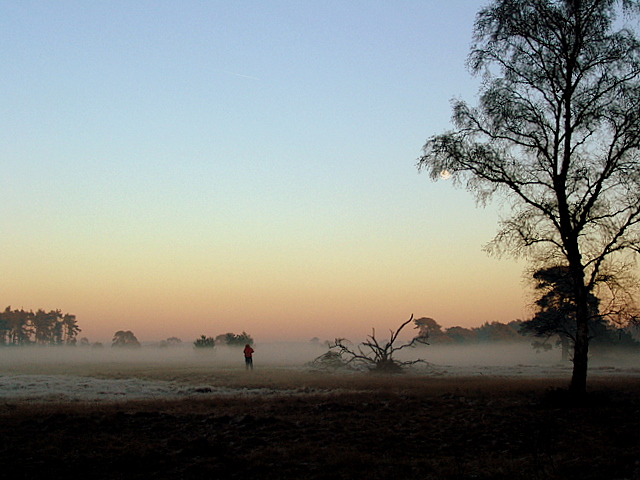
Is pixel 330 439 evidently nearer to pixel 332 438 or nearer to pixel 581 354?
pixel 332 438

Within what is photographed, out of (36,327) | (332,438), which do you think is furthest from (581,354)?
(36,327)

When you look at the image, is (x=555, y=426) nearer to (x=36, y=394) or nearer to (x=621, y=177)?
(x=621, y=177)

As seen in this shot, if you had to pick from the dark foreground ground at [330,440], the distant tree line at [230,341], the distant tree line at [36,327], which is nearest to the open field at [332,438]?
the dark foreground ground at [330,440]

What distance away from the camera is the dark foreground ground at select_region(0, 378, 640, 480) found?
11.0 meters

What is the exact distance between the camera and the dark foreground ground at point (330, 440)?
432 inches

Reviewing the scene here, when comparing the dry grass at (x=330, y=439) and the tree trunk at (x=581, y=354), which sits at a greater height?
the tree trunk at (x=581, y=354)

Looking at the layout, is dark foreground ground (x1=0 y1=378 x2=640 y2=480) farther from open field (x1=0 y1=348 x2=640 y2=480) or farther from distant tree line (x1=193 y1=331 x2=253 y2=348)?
distant tree line (x1=193 y1=331 x2=253 y2=348)

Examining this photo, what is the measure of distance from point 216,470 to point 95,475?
8.37 ft

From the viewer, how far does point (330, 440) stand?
13.9 metres

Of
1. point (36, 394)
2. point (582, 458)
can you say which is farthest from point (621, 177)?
point (36, 394)

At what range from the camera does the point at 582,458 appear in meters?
11.3

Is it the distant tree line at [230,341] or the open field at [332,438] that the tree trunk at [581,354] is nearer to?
the open field at [332,438]

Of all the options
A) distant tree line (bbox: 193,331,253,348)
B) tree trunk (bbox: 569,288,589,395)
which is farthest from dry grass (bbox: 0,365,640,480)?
distant tree line (bbox: 193,331,253,348)

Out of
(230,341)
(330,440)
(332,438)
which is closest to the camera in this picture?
(330,440)
